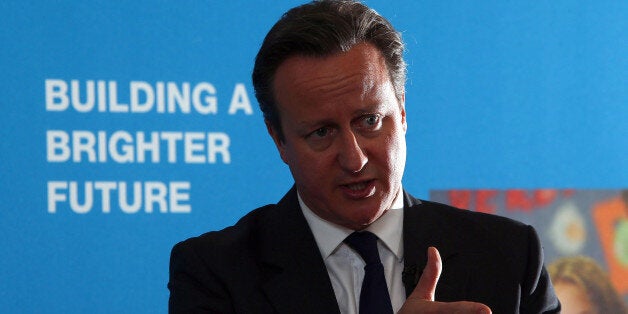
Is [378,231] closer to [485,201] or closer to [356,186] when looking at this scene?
[356,186]

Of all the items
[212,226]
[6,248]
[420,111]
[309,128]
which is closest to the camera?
[309,128]

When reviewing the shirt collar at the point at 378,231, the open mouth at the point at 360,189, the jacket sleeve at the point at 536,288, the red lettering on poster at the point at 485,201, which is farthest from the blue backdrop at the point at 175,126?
the jacket sleeve at the point at 536,288

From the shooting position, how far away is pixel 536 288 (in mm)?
1726

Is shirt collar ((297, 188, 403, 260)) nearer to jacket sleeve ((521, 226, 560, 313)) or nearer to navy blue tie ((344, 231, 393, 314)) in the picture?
navy blue tie ((344, 231, 393, 314))

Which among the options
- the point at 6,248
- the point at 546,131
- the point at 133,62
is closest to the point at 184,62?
the point at 133,62

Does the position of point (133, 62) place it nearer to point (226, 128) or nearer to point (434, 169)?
point (226, 128)

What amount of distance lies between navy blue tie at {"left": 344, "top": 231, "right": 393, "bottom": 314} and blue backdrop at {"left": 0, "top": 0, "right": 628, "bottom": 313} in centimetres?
94

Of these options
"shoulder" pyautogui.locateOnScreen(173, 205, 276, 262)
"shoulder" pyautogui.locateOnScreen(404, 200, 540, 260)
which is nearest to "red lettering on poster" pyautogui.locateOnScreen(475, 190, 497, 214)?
"shoulder" pyautogui.locateOnScreen(404, 200, 540, 260)

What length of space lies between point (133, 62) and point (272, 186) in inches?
21.3

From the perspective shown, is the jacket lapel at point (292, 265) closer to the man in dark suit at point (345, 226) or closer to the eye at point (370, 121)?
the man in dark suit at point (345, 226)

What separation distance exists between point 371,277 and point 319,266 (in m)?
0.11

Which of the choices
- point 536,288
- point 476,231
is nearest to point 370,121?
point 476,231

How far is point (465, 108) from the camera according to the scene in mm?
2918

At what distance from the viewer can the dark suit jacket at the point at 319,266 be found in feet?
5.55
